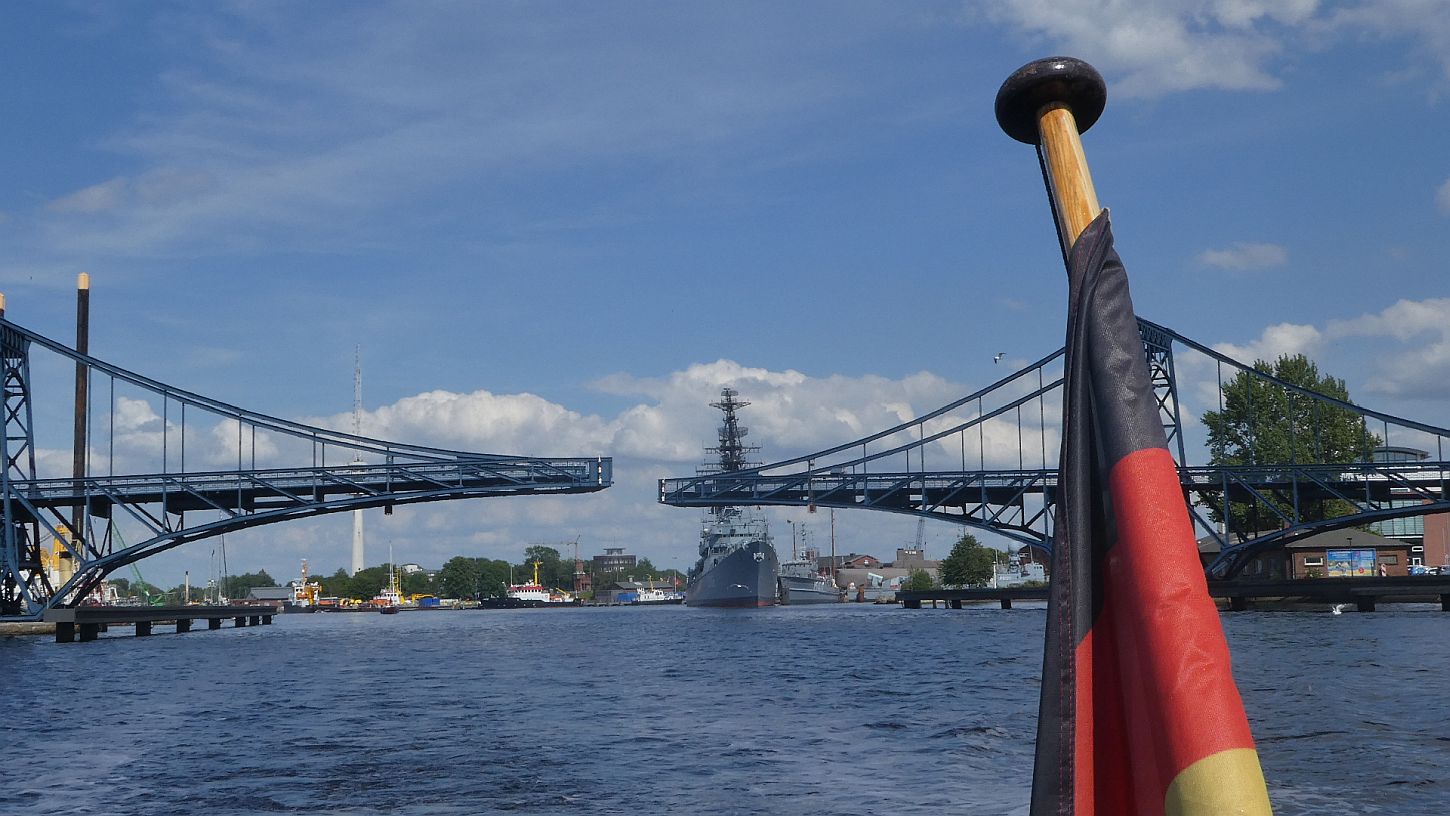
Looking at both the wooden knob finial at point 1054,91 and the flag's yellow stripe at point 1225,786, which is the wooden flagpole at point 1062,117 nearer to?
the wooden knob finial at point 1054,91

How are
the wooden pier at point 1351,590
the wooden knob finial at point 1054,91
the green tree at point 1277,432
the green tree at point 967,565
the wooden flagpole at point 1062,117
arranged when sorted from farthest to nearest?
the green tree at point 967,565
the green tree at point 1277,432
the wooden pier at point 1351,590
the wooden knob finial at point 1054,91
the wooden flagpole at point 1062,117

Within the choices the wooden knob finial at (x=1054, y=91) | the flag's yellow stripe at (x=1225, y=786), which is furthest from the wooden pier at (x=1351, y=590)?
the flag's yellow stripe at (x=1225, y=786)

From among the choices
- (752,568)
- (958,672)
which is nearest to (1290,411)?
(752,568)

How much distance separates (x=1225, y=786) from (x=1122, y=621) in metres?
0.37

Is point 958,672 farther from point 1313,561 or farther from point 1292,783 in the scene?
point 1313,561

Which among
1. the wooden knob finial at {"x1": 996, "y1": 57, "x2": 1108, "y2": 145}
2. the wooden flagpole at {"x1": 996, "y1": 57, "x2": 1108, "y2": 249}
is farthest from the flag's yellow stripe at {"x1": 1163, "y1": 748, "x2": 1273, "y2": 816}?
the wooden knob finial at {"x1": 996, "y1": 57, "x2": 1108, "y2": 145}

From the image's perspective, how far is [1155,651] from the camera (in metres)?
2.28

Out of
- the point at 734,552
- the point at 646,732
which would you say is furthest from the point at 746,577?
the point at 646,732

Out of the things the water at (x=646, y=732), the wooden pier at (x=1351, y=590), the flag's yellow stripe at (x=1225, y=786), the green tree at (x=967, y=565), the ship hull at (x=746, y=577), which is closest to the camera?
the flag's yellow stripe at (x=1225, y=786)

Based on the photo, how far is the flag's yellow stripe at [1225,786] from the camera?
2.16 m

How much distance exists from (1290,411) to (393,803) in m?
86.4

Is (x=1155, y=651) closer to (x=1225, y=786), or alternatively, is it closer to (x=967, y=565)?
(x=1225, y=786)

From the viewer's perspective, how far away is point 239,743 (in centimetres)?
2314

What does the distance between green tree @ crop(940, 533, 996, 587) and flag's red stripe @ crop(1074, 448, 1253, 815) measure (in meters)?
160
